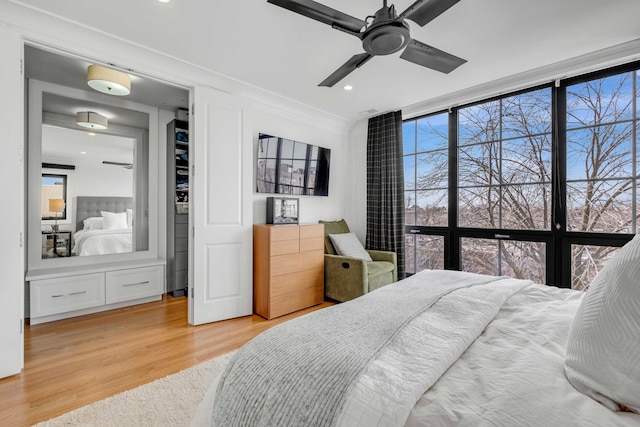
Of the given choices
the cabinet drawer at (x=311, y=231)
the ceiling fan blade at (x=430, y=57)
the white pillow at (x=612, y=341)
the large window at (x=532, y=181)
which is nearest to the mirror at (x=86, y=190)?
the cabinet drawer at (x=311, y=231)

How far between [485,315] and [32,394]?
8.48 feet

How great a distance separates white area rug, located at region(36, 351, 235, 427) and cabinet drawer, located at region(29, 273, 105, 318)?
1.79 meters

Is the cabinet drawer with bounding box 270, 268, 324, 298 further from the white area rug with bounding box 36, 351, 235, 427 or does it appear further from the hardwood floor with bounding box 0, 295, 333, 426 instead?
the white area rug with bounding box 36, 351, 235, 427

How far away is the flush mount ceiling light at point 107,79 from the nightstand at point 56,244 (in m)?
1.62

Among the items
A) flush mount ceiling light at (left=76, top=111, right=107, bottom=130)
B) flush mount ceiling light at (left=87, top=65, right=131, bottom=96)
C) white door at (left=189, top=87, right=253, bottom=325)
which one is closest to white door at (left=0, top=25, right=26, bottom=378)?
flush mount ceiling light at (left=87, top=65, right=131, bottom=96)

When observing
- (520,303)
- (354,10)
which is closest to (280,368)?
(520,303)

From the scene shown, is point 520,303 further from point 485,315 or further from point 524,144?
point 524,144

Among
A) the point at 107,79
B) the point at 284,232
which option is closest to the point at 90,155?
the point at 107,79

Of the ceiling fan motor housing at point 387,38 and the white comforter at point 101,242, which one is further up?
the ceiling fan motor housing at point 387,38

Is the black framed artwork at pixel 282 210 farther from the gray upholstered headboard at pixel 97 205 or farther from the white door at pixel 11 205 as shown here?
the white door at pixel 11 205

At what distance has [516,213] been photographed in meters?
3.06

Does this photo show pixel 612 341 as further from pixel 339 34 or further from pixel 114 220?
pixel 114 220

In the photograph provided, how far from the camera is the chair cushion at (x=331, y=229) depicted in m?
3.75

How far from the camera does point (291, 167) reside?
12.3 ft
